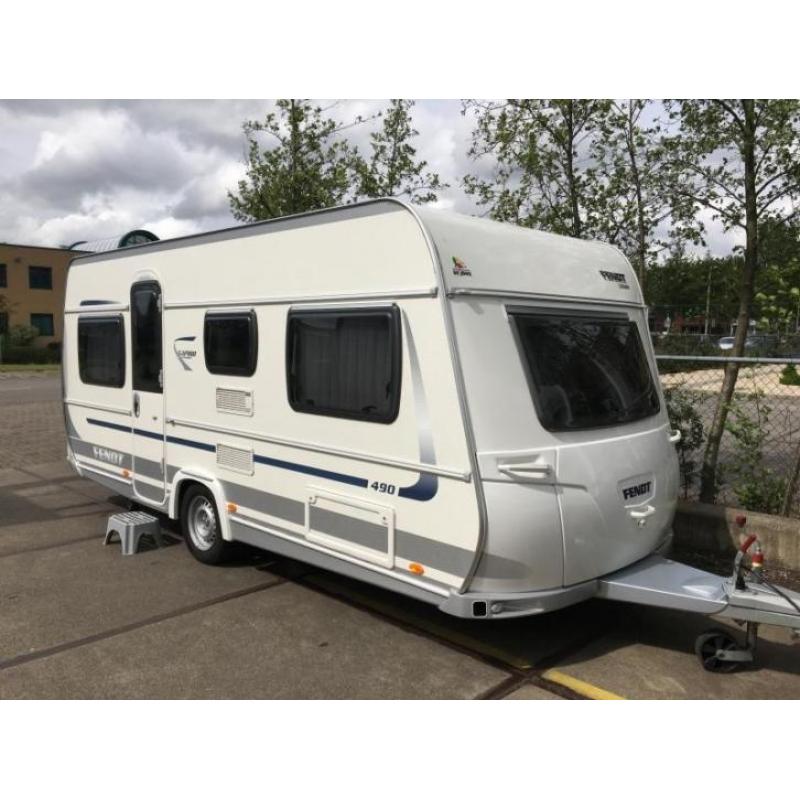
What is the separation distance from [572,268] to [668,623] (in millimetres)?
2536

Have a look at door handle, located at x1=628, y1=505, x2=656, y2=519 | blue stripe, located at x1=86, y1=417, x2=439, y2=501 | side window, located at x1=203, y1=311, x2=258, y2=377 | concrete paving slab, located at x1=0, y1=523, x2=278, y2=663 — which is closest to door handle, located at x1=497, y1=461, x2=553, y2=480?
blue stripe, located at x1=86, y1=417, x2=439, y2=501

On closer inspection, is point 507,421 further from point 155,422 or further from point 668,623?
point 155,422

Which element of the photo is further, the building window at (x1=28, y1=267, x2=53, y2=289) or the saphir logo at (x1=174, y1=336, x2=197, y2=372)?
the building window at (x1=28, y1=267, x2=53, y2=289)

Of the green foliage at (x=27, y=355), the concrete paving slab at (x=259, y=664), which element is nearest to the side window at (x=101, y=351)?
the concrete paving slab at (x=259, y=664)

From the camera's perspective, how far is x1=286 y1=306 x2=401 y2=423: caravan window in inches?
171

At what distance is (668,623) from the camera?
4.98 meters

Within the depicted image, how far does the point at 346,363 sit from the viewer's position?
4.63 meters

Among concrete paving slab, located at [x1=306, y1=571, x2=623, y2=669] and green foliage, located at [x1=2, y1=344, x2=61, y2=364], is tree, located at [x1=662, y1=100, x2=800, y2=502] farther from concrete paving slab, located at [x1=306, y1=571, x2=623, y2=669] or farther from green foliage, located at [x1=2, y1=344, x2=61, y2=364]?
green foliage, located at [x1=2, y1=344, x2=61, y2=364]

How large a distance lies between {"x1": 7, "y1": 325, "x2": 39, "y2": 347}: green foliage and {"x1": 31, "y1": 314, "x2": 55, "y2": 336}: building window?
331cm

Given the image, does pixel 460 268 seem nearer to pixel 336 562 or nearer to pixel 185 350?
pixel 336 562

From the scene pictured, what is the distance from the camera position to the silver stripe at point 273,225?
14.5ft

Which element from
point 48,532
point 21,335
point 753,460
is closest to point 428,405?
point 753,460

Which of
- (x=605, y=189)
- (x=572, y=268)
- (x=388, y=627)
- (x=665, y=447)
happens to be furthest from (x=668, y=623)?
(x=605, y=189)

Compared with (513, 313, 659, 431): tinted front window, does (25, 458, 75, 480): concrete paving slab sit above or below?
below
